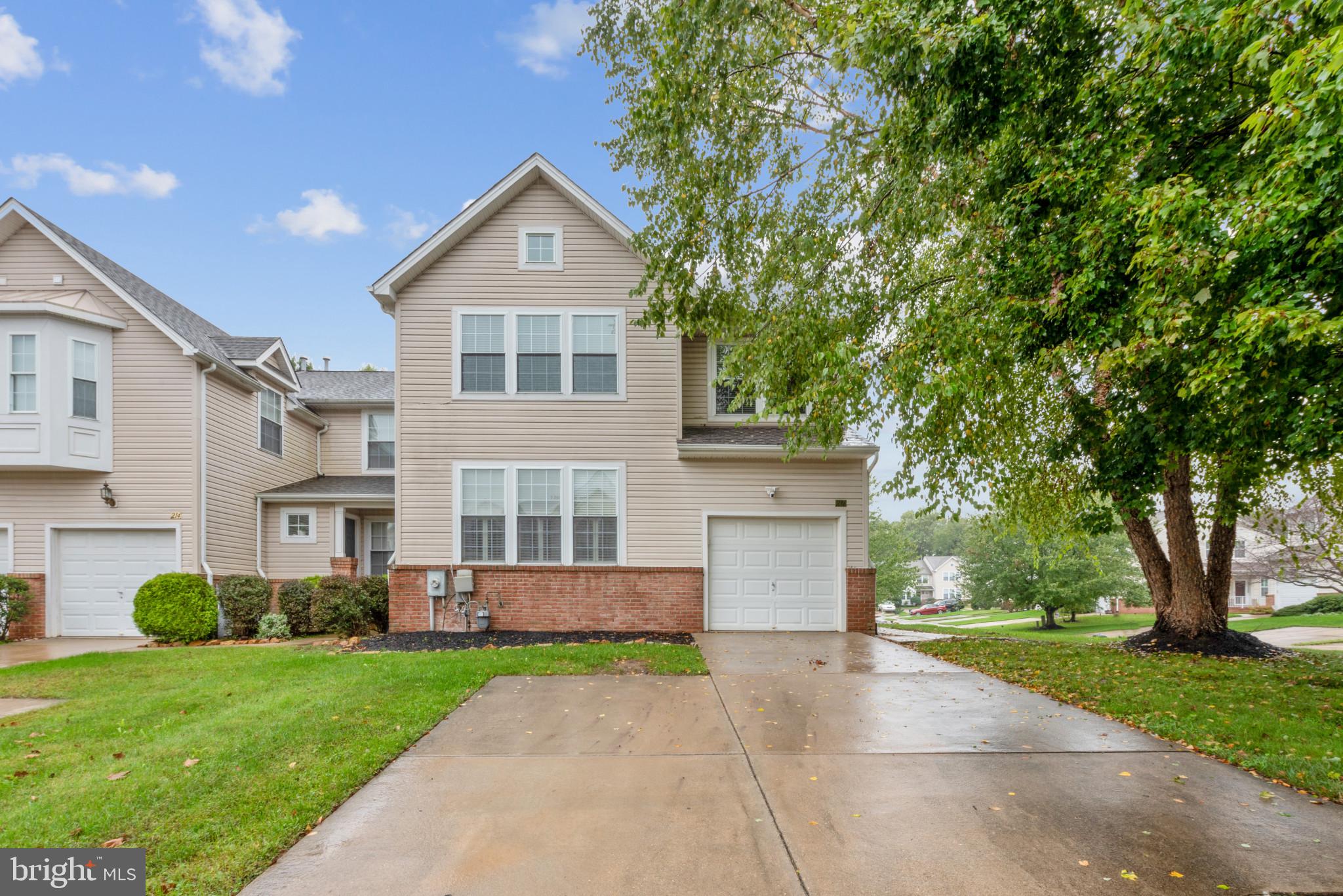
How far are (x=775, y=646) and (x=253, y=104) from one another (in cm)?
2244

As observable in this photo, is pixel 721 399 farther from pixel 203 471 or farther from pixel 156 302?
pixel 156 302

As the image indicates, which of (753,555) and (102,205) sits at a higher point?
(102,205)

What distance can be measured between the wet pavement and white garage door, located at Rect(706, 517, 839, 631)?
10.1 m

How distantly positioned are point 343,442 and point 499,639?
10.0 metres

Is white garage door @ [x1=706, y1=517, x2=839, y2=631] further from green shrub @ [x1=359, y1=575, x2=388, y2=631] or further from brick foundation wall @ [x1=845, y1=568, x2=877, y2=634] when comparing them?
green shrub @ [x1=359, y1=575, x2=388, y2=631]

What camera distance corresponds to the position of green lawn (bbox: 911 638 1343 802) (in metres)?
4.89

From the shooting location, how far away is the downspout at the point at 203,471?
1361 cm

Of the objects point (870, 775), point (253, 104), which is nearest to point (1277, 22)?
point (870, 775)

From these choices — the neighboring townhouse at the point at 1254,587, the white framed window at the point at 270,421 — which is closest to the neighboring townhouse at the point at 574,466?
the white framed window at the point at 270,421

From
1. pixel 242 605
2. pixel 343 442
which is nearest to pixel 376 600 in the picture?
pixel 242 605

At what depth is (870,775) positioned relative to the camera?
4516 mm

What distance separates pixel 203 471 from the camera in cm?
1383

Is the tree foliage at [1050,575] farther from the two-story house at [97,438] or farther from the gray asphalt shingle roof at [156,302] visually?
the gray asphalt shingle roof at [156,302]

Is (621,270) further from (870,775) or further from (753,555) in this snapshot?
(870,775)
